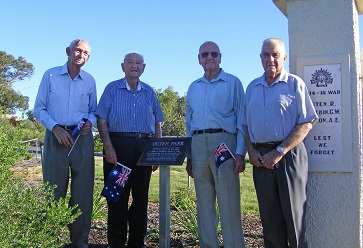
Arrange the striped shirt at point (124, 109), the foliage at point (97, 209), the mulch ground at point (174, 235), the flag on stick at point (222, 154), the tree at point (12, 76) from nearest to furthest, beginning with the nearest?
the flag on stick at point (222, 154) → the striped shirt at point (124, 109) → the mulch ground at point (174, 235) → the foliage at point (97, 209) → the tree at point (12, 76)

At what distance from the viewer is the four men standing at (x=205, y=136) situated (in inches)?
156

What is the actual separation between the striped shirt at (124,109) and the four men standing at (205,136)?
1 cm

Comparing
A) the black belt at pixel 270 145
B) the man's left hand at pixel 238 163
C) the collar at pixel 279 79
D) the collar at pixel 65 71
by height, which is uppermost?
the collar at pixel 65 71

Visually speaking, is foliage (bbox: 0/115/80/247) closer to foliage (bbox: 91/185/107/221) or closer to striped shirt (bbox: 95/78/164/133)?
striped shirt (bbox: 95/78/164/133)

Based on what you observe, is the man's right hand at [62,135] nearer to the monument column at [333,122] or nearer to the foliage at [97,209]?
the foliage at [97,209]

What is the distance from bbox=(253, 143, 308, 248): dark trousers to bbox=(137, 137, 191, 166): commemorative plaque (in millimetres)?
897

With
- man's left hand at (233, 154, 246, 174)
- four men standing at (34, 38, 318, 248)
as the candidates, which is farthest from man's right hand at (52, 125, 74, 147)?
man's left hand at (233, 154, 246, 174)

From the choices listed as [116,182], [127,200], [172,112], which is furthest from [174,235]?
[172,112]

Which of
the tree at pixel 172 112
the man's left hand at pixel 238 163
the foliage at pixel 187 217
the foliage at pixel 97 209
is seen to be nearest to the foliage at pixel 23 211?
the man's left hand at pixel 238 163

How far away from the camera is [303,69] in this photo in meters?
4.32

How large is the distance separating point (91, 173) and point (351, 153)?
9.28 feet


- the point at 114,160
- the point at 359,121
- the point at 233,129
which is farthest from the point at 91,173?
the point at 359,121

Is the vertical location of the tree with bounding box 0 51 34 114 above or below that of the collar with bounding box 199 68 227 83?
above

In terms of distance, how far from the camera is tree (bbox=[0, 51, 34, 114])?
45.9 m
